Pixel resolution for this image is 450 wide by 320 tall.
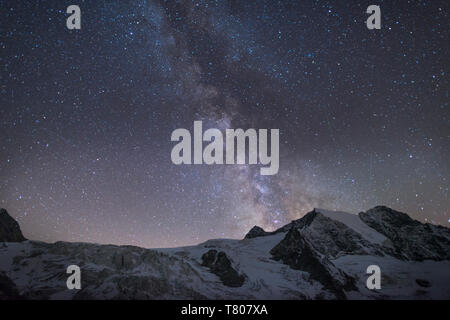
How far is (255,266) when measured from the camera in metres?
87.2

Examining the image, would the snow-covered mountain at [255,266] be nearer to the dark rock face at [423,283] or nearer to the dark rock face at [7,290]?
the dark rock face at [7,290]

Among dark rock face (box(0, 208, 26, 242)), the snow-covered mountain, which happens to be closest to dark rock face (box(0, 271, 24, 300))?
the snow-covered mountain

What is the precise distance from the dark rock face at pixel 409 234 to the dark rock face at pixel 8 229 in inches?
4999

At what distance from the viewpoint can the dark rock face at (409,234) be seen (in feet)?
361

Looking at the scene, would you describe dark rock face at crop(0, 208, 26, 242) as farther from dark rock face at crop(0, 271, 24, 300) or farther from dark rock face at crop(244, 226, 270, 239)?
dark rock face at crop(244, 226, 270, 239)

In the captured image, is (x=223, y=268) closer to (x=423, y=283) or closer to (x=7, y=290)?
(x=7, y=290)

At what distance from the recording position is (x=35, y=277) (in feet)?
175

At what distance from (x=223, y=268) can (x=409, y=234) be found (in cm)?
9536

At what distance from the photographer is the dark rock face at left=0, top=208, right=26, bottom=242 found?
228 feet

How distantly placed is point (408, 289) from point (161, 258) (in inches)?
2790

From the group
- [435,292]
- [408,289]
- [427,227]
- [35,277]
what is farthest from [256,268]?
[427,227]

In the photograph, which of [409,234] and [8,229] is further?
[409,234]

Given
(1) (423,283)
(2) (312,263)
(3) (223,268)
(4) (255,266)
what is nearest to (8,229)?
(3) (223,268)

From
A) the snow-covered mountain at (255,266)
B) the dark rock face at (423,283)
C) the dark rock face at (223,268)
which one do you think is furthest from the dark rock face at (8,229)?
the dark rock face at (423,283)
